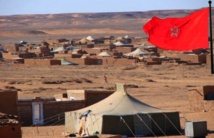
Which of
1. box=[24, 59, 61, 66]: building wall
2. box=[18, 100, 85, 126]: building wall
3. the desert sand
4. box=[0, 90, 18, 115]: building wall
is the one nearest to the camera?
box=[0, 90, 18, 115]: building wall

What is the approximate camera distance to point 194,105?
1271 inches

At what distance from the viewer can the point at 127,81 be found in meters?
50.9

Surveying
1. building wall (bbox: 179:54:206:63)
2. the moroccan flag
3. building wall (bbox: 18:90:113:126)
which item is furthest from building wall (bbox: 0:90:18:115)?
building wall (bbox: 179:54:206:63)

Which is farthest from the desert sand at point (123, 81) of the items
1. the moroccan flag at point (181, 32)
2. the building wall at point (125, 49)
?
the building wall at point (125, 49)

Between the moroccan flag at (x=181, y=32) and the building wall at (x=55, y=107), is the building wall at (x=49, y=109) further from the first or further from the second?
the moroccan flag at (x=181, y=32)

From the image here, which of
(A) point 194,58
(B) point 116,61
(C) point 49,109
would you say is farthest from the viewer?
(B) point 116,61

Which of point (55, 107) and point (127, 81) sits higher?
point (55, 107)

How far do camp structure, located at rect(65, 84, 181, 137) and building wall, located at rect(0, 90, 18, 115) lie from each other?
3.22 meters

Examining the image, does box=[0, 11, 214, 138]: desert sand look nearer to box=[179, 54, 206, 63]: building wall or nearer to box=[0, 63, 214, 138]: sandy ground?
box=[0, 63, 214, 138]: sandy ground

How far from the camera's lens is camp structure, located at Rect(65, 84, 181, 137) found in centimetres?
2548

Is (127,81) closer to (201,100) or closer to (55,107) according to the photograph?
(201,100)

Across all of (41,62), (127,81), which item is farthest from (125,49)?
(127,81)

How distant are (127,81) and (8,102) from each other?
73.1 feet

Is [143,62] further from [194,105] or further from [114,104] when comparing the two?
[114,104]
